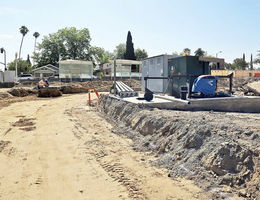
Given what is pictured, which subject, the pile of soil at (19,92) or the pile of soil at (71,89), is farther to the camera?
the pile of soil at (71,89)

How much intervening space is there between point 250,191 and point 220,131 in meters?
1.56

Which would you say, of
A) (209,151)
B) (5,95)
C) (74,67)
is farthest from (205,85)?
(74,67)

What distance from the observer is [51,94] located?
→ 2080cm

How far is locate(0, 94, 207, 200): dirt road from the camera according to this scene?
372 cm

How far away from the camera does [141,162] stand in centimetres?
496

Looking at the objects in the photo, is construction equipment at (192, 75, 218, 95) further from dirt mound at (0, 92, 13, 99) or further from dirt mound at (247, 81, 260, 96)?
dirt mound at (0, 92, 13, 99)

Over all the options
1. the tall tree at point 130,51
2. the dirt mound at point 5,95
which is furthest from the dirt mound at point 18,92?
the tall tree at point 130,51

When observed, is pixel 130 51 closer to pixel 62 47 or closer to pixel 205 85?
pixel 62 47

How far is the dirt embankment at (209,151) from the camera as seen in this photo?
3.58 meters

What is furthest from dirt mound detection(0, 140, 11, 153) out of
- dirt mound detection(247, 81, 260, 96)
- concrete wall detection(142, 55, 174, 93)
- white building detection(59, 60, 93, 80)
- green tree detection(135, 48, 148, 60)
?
green tree detection(135, 48, 148, 60)

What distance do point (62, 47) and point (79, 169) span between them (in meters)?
55.9

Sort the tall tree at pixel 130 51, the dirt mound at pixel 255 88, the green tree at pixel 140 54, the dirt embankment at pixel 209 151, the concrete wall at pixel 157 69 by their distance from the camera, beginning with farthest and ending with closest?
1. the green tree at pixel 140 54
2. the tall tree at pixel 130 51
3. the concrete wall at pixel 157 69
4. the dirt mound at pixel 255 88
5. the dirt embankment at pixel 209 151

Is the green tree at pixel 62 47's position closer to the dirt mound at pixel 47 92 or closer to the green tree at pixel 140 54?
the green tree at pixel 140 54

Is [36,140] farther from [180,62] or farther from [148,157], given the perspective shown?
[180,62]
